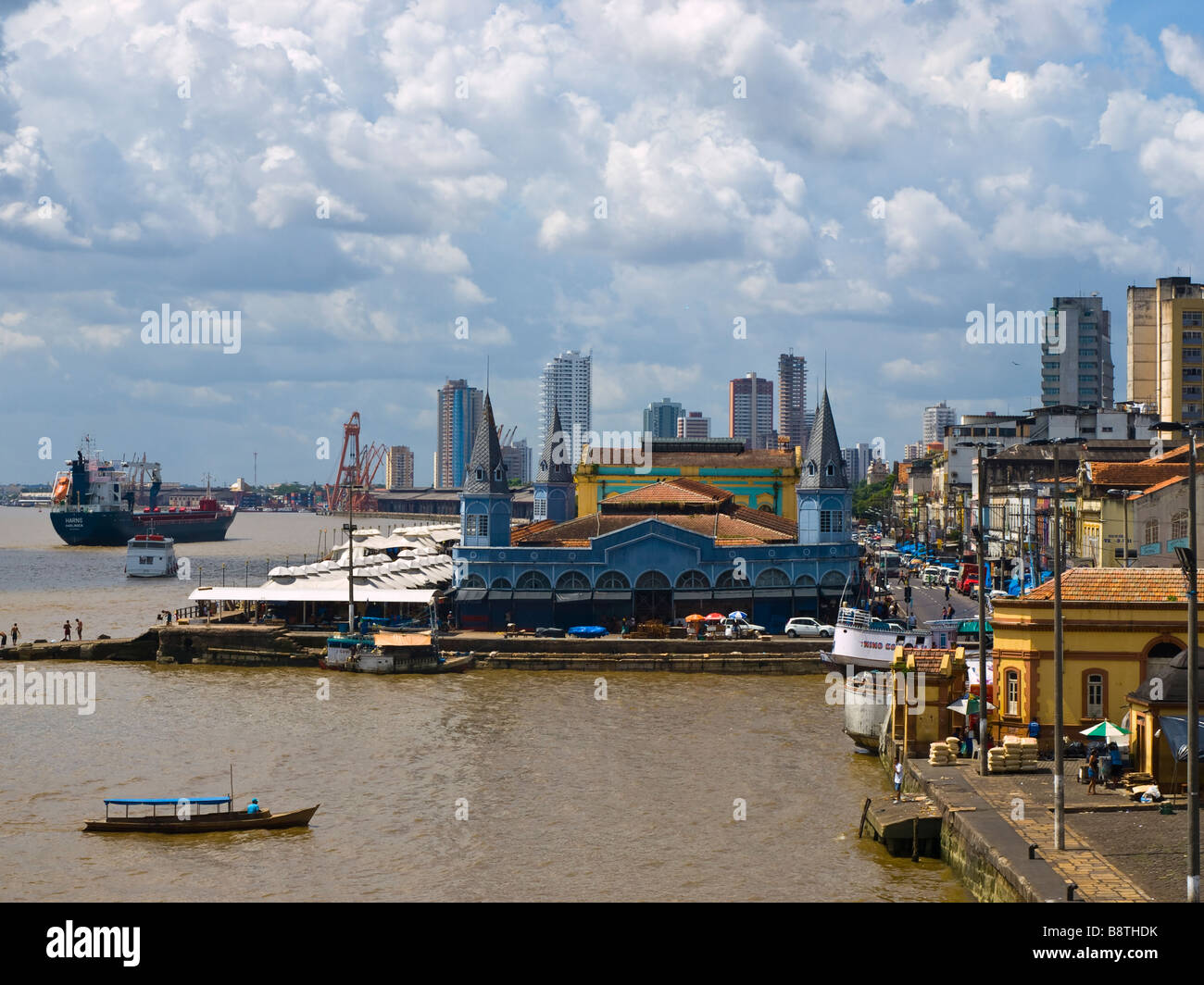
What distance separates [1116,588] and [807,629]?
99.8 ft

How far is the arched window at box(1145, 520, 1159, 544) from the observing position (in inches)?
2571

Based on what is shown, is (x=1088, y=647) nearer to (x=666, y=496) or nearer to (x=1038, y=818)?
(x=1038, y=818)

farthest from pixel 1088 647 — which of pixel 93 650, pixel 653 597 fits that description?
pixel 93 650

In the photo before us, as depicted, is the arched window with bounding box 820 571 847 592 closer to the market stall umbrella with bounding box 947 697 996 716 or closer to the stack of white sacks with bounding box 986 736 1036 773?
the market stall umbrella with bounding box 947 697 996 716

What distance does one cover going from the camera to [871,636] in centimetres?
5178

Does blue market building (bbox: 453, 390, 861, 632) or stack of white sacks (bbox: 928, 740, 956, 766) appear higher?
blue market building (bbox: 453, 390, 861, 632)

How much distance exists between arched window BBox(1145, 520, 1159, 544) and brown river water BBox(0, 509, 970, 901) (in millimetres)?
18593

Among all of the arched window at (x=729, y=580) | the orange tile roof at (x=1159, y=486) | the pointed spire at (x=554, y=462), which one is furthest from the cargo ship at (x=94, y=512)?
the orange tile roof at (x=1159, y=486)

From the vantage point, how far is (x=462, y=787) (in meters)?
38.4

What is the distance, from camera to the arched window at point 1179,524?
208ft

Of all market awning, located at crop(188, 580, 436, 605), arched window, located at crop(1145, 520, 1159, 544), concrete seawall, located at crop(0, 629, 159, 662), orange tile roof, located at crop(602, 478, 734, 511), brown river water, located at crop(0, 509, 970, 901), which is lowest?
brown river water, located at crop(0, 509, 970, 901)

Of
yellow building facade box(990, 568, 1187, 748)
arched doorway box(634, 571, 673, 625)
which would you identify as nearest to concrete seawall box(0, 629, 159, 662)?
arched doorway box(634, 571, 673, 625)
